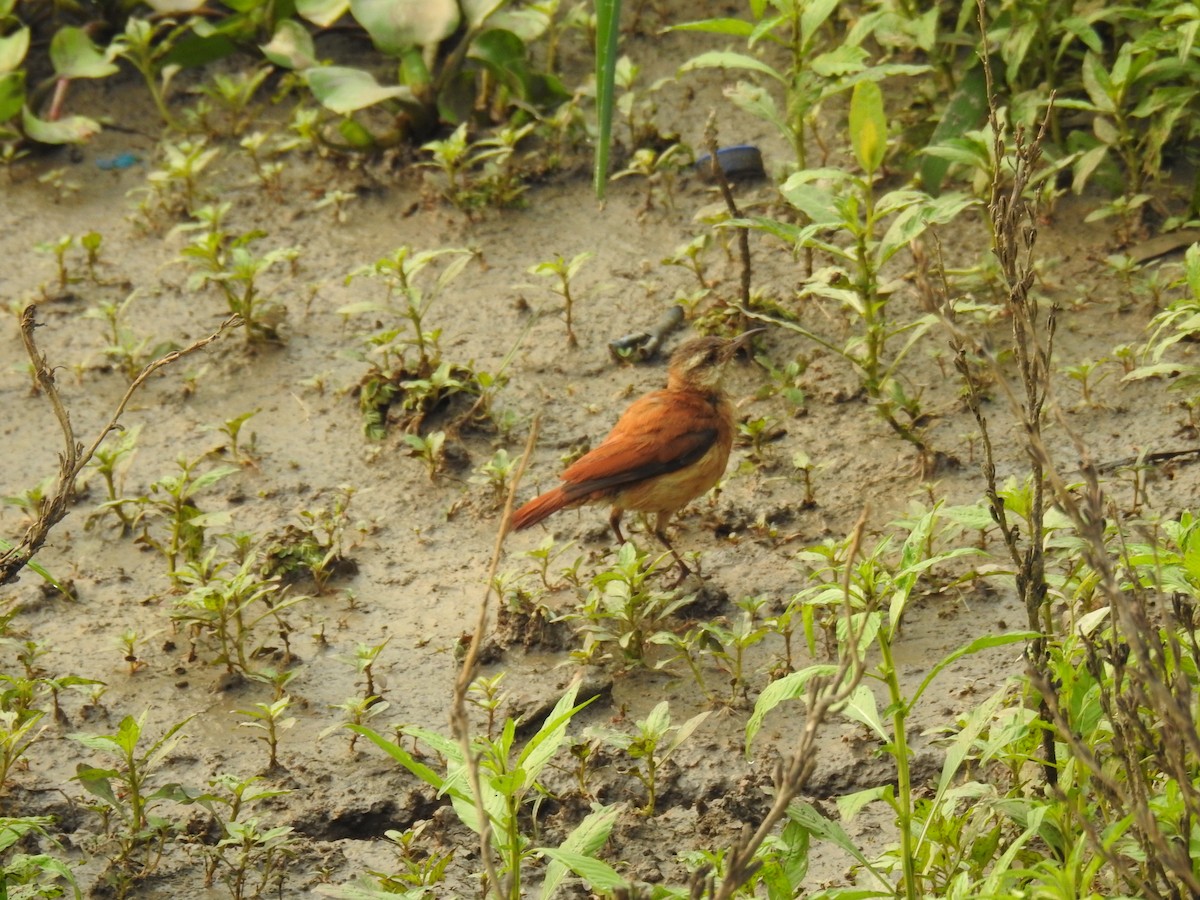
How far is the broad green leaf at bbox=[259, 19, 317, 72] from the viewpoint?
28.2ft

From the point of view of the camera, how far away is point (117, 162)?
8.85m

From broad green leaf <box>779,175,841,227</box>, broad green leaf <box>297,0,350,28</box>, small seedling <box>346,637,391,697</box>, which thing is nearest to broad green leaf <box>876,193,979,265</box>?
broad green leaf <box>779,175,841,227</box>

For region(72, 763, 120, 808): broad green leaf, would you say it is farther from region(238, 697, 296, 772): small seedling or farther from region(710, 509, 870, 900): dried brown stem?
region(710, 509, 870, 900): dried brown stem

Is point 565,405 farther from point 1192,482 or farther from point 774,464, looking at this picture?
point 1192,482

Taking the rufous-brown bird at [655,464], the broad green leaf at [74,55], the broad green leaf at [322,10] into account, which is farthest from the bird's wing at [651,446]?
the broad green leaf at [74,55]

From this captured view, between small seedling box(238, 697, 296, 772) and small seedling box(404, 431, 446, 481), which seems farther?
small seedling box(404, 431, 446, 481)

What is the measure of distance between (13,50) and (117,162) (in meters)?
0.83

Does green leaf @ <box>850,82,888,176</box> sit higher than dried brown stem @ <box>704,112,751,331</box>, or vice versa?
green leaf @ <box>850,82,888,176</box>

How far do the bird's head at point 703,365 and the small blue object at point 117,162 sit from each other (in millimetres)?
4145

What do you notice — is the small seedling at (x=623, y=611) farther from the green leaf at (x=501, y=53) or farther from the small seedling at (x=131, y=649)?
the green leaf at (x=501, y=53)

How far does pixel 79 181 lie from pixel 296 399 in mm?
2690

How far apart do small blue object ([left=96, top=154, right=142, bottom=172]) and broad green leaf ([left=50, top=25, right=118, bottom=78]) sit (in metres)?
0.47

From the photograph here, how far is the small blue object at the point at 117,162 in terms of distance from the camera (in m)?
8.84

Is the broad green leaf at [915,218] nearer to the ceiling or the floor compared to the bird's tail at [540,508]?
nearer to the ceiling
